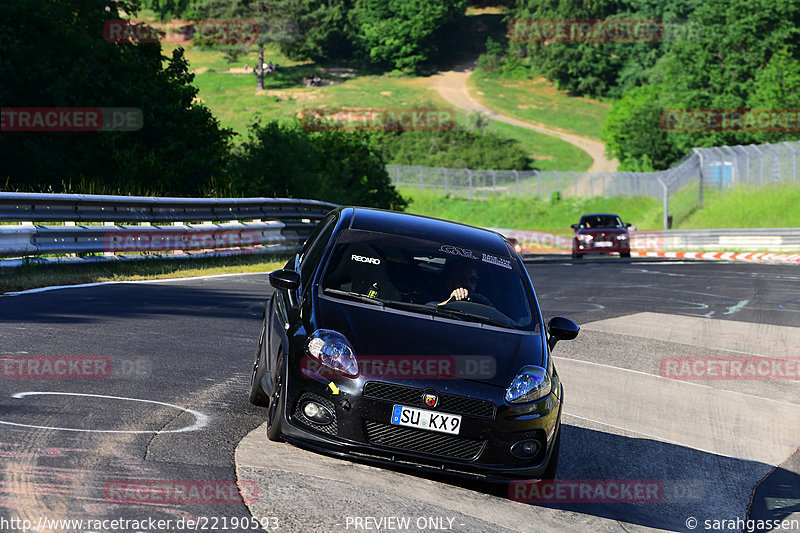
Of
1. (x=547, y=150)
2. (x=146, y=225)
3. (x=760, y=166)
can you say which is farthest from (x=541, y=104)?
(x=146, y=225)

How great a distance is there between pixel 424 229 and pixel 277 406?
2.14 metres

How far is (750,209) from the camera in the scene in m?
50.7

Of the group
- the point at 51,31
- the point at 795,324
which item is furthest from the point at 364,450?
the point at 51,31

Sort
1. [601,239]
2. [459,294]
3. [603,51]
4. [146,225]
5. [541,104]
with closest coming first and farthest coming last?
[459,294] → [146,225] → [601,239] → [603,51] → [541,104]

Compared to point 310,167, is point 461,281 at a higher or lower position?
higher

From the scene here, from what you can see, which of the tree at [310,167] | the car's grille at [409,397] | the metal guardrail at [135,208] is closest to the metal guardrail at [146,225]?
the metal guardrail at [135,208]

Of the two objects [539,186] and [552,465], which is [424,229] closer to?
[552,465]

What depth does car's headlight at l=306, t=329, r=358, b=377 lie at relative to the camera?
20.2 ft

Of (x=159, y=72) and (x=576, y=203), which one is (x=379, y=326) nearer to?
(x=159, y=72)

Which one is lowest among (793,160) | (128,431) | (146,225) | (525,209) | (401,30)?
(525,209)

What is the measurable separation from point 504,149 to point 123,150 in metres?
73.8

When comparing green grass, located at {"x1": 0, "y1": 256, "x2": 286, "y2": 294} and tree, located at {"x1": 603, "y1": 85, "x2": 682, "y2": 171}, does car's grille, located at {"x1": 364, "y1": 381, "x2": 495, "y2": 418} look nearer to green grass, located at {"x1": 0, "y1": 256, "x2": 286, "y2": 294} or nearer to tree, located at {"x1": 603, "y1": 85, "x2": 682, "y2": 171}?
green grass, located at {"x1": 0, "y1": 256, "x2": 286, "y2": 294}

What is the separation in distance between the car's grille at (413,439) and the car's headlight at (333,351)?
352 mm

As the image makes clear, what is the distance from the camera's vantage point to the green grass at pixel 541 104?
387ft
